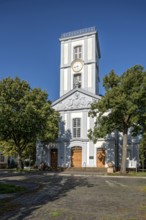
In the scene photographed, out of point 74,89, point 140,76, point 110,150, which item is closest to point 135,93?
point 140,76

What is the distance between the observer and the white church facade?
3656cm

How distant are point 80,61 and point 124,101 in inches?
689

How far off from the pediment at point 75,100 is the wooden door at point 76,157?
585 cm

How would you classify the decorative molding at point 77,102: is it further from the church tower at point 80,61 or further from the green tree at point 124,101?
the green tree at point 124,101

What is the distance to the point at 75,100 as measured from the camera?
39594 millimetres

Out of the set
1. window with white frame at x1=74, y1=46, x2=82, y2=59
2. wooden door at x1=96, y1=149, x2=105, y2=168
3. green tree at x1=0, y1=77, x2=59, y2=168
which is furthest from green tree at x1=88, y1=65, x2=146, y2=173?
window with white frame at x1=74, y1=46, x2=82, y2=59

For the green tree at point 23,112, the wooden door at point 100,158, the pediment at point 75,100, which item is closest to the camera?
the green tree at point 23,112

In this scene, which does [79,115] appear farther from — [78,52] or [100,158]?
[78,52]

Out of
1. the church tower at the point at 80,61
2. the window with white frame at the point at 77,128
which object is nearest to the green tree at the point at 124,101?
the window with white frame at the point at 77,128

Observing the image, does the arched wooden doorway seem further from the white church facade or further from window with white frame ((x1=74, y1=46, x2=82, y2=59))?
window with white frame ((x1=74, y1=46, x2=82, y2=59))

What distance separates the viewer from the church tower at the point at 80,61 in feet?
140

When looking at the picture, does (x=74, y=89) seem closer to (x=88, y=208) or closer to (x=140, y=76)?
(x=140, y=76)

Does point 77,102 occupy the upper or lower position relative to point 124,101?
upper

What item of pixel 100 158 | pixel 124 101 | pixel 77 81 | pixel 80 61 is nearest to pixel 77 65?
pixel 80 61
